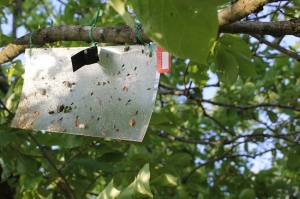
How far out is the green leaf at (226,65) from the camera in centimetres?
110

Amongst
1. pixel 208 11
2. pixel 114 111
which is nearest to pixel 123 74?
pixel 114 111

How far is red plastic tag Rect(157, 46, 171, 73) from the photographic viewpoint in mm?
966

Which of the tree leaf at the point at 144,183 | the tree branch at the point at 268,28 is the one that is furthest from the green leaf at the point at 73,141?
the tree branch at the point at 268,28

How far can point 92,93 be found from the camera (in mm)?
1101

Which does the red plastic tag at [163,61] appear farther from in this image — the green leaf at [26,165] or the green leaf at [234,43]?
the green leaf at [26,165]

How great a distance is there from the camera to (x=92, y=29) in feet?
3.46

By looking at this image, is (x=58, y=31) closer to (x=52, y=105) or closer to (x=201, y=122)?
(x=52, y=105)

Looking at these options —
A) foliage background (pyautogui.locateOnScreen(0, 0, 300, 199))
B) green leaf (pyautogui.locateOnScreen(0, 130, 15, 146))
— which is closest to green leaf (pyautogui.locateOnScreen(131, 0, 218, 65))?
foliage background (pyautogui.locateOnScreen(0, 0, 300, 199))

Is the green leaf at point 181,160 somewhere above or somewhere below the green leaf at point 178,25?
below

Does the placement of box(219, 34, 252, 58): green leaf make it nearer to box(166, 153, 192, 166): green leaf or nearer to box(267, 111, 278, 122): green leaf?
box(166, 153, 192, 166): green leaf

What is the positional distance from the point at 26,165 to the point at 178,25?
3.45 ft

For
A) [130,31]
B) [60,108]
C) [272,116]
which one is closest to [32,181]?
[60,108]

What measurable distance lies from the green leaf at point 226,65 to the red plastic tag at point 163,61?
19 centimetres

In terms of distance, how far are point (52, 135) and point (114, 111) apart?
2.33 ft
